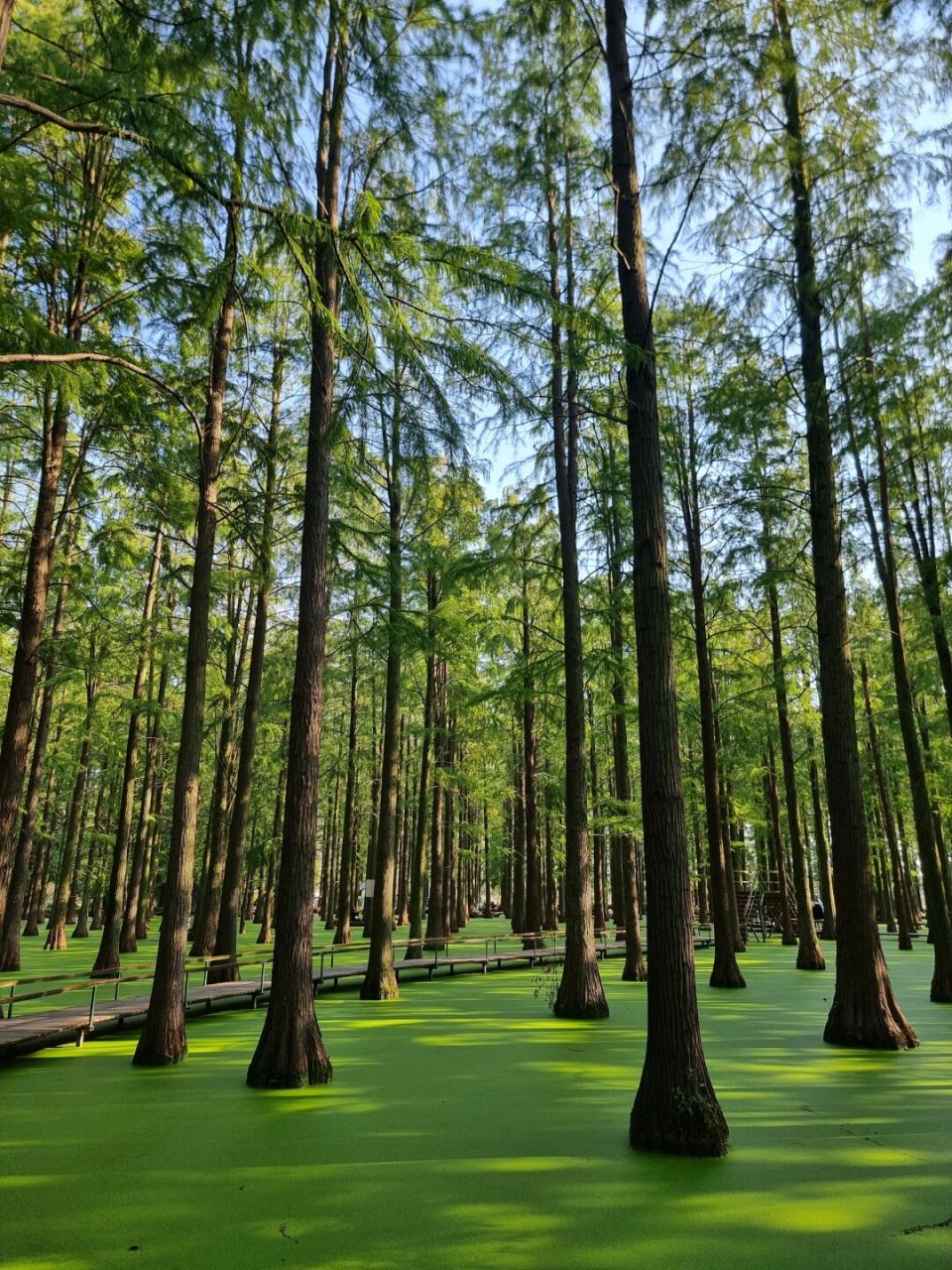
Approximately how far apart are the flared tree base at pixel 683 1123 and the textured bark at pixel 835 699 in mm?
3712

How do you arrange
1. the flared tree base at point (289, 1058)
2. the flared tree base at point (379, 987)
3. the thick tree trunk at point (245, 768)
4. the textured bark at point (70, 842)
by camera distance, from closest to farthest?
1. the flared tree base at point (289, 1058)
2. the flared tree base at point (379, 987)
3. the thick tree trunk at point (245, 768)
4. the textured bark at point (70, 842)

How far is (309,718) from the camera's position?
663cm

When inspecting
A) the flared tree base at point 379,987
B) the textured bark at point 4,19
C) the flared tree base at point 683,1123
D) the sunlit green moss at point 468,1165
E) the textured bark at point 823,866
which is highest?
the textured bark at point 4,19

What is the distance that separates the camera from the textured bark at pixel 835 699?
726 cm

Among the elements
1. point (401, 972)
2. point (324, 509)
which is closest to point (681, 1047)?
point (324, 509)

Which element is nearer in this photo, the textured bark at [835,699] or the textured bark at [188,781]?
the textured bark at [188,781]

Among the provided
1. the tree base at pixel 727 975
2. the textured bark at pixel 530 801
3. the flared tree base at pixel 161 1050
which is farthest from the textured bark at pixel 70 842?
the tree base at pixel 727 975

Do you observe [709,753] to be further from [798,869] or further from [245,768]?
[245,768]

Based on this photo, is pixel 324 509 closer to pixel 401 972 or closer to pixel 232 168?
pixel 232 168

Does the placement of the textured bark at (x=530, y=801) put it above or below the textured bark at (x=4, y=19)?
below

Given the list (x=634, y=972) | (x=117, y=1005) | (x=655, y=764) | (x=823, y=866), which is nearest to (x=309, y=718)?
(x=655, y=764)

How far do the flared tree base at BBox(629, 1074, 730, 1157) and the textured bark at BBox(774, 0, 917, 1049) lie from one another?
371 cm

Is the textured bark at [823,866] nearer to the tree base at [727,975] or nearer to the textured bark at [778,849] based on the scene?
the textured bark at [778,849]

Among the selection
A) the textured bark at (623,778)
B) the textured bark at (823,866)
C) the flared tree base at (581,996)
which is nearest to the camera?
the flared tree base at (581,996)
